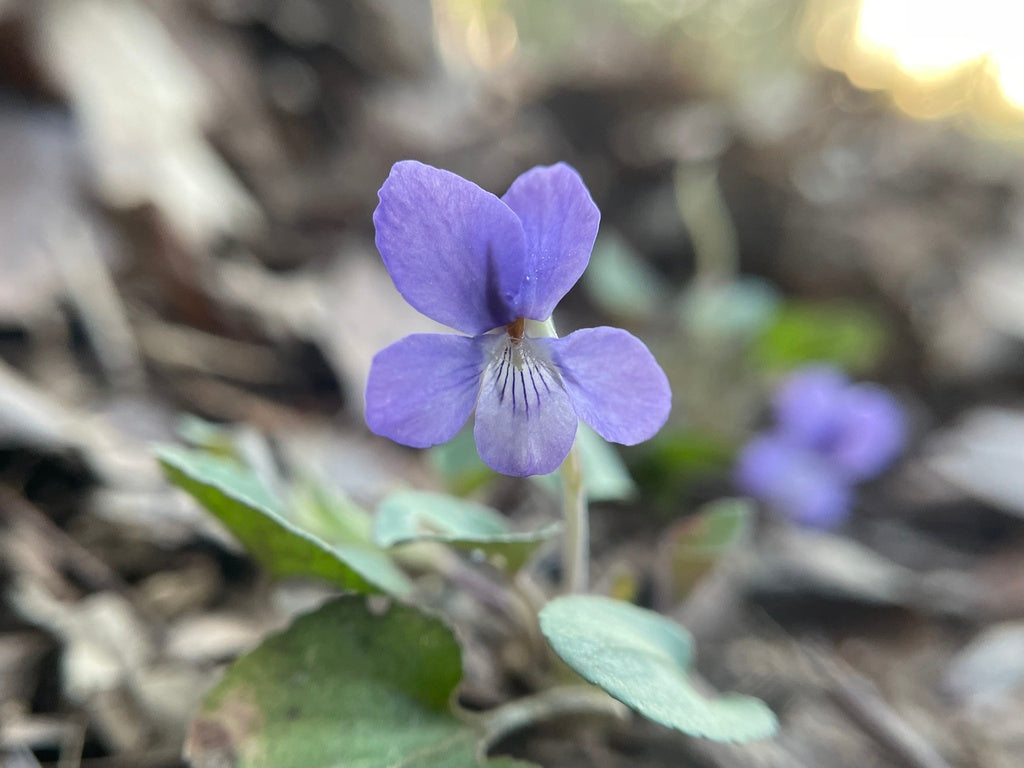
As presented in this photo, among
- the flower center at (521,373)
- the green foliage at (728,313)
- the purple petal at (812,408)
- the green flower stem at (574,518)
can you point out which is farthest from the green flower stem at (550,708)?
the green foliage at (728,313)

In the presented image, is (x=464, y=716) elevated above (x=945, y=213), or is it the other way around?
(x=945, y=213)

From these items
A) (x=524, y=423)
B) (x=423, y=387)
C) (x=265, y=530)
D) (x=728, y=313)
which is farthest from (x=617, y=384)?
(x=728, y=313)

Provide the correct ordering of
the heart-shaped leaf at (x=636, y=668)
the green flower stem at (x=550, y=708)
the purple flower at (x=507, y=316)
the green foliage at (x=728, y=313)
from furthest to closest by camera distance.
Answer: the green foliage at (x=728, y=313) < the green flower stem at (x=550, y=708) < the purple flower at (x=507, y=316) < the heart-shaped leaf at (x=636, y=668)

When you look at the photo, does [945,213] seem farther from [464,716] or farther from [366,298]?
[464,716]

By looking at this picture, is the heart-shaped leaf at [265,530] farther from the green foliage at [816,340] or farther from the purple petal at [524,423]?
the green foliage at [816,340]

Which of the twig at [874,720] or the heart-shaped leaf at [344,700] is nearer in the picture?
the heart-shaped leaf at [344,700]

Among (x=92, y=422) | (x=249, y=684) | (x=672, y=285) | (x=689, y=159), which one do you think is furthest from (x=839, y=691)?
(x=689, y=159)

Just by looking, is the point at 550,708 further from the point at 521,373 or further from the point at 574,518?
the point at 521,373
